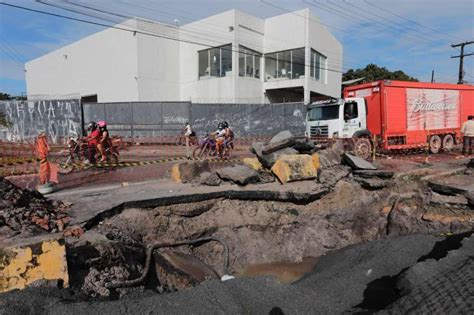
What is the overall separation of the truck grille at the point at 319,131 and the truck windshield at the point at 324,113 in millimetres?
407

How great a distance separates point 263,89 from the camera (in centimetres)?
2859

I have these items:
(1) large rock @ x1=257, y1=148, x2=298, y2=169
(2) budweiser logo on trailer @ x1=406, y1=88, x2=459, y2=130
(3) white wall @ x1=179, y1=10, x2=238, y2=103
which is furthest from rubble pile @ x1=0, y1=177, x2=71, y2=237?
(3) white wall @ x1=179, y1=10, x2=238, y2=103

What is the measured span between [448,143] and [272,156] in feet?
42.2

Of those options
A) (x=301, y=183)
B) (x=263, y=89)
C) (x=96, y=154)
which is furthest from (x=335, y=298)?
(x=263, y=89)

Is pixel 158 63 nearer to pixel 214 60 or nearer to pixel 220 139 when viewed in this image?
pixel 214 60

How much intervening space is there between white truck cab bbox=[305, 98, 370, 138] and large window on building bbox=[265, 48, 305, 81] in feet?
41.1

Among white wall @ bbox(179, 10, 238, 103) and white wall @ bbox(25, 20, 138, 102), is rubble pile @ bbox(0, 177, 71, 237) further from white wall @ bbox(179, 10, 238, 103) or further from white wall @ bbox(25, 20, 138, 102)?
white wall @ bbox(25, 20, 138, 102)

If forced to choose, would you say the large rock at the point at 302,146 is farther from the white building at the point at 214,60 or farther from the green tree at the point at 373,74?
the green tree at the point at 373,74

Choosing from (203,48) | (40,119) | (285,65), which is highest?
(203,48)

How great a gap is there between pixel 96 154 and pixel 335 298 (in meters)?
10.4

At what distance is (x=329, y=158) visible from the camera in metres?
10.2

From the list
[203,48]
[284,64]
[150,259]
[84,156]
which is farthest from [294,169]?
Answer: [284,64]

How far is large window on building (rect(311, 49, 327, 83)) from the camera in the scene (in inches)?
1097

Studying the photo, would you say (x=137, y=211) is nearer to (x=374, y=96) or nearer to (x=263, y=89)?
(x=374, y=96)
